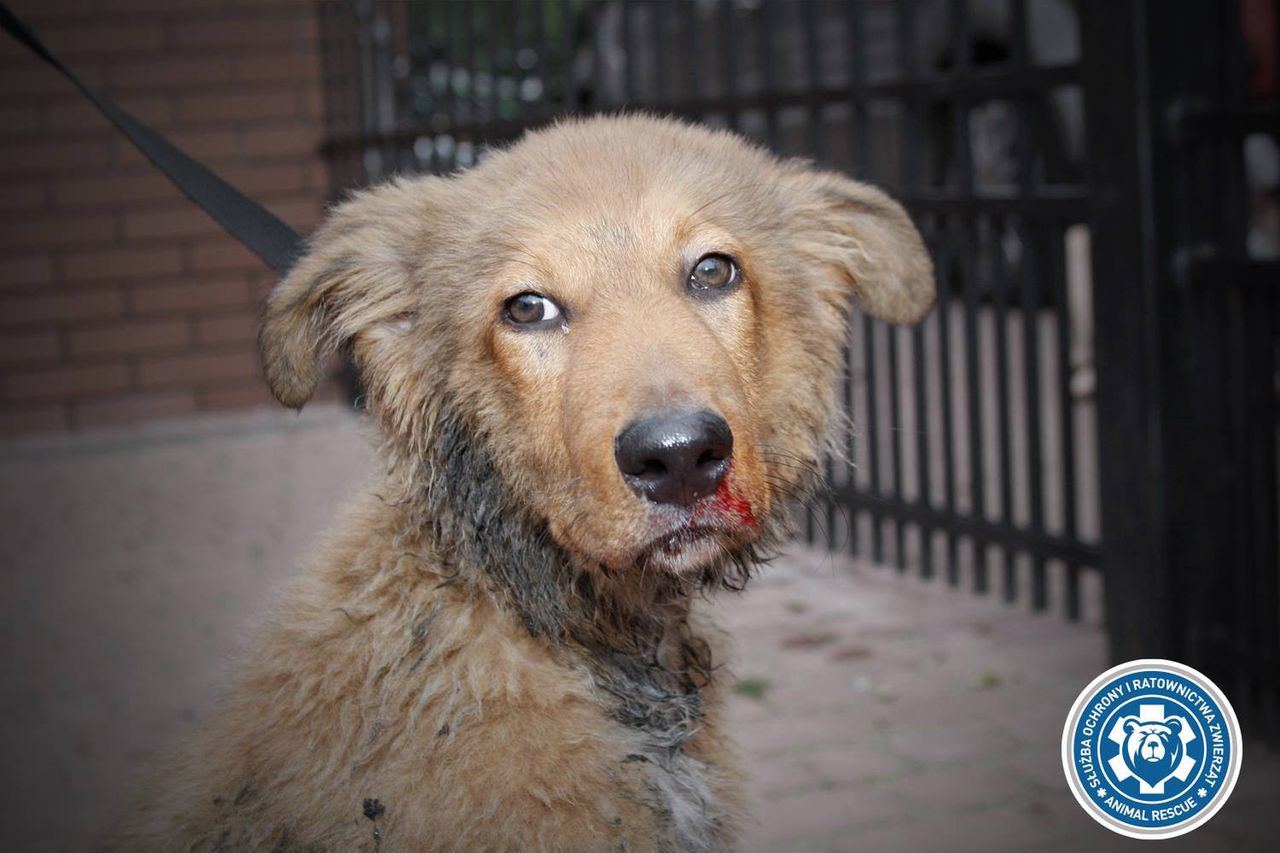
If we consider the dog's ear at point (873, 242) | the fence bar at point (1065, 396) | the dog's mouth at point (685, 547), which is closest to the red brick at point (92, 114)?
the fence bar at point (1065, 396)

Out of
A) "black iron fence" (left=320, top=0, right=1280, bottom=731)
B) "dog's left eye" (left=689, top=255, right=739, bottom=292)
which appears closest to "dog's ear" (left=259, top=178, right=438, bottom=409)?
"dog's left eye" (left=689, top=255, right=739, bottom=292)

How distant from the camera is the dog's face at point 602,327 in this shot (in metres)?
2.58

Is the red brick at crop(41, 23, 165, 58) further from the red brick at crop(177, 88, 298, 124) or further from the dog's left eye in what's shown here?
the dog's left eye

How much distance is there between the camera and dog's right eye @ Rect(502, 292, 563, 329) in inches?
111

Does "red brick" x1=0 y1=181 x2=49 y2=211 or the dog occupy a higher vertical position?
"red brick" x1=0 y1=181 x2=49 y2=211

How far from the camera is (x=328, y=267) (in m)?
2.96

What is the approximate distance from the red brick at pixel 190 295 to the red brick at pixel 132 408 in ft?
1.95

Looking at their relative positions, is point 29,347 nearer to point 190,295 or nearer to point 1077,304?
point 190,295

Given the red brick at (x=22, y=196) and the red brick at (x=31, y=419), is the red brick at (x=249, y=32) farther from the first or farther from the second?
the red brick at (x=31, y=419)

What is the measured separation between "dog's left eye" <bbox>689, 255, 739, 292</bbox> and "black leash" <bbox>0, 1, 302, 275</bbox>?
2.80ft

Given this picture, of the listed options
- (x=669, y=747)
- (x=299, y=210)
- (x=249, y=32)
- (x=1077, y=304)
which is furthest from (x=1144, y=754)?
(x=249, y=32)

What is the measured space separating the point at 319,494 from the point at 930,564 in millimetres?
3811

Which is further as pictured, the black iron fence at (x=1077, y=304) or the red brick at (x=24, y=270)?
the red brick at (x=24, y=270)

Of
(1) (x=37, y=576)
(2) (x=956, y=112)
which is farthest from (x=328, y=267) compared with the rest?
(1) (x=37, y=576)
